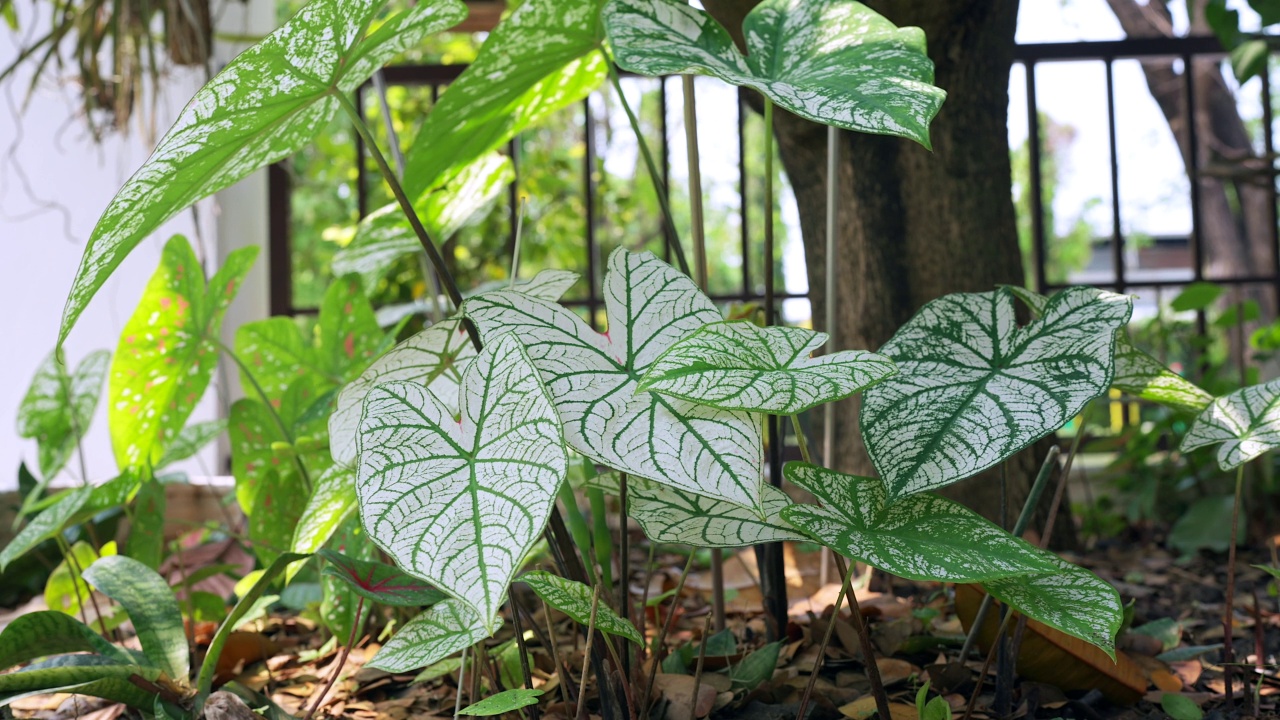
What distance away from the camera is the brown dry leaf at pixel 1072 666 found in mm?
920

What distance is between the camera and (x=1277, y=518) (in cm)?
190

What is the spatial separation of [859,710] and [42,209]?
2.69m

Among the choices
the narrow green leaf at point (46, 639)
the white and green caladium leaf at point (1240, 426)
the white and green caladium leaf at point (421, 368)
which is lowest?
the narrow green leaf at point (46, 639)

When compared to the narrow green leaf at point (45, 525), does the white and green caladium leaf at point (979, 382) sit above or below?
above

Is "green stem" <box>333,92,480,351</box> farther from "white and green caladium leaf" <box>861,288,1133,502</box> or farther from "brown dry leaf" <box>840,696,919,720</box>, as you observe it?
"brown dry leaf" <box>840,696,919,720</box>

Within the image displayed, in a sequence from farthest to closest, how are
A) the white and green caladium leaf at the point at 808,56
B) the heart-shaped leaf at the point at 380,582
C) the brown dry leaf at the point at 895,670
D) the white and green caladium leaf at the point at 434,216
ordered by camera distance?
the white and green caladium leaf at the point at 434,216
the brown dry leaf at the point at 895,670
the heart-shaped leaf at the point at 380,582
the white and green caladium leaf at the point at 808,56

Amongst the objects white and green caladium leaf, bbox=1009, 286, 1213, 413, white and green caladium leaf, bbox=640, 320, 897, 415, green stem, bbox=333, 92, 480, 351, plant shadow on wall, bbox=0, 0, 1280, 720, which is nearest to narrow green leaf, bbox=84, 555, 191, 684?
plant shadow on wall, bbox=0, 0, 1280, 720

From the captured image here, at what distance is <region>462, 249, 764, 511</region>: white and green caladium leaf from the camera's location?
1.96ft

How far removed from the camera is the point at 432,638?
0.72 m

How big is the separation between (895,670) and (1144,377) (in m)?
0.38

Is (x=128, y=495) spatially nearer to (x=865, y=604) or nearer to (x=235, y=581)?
(x=235, y=581)

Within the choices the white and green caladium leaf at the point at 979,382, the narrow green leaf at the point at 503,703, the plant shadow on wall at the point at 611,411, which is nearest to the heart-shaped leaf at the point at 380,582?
the plant shadow on wall at the point at 611,411

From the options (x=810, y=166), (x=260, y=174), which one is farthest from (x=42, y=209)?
(x=810, y=166)

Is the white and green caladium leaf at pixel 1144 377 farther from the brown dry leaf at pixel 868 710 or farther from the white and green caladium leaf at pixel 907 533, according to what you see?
the brown dry leaf at pixel 868 710
